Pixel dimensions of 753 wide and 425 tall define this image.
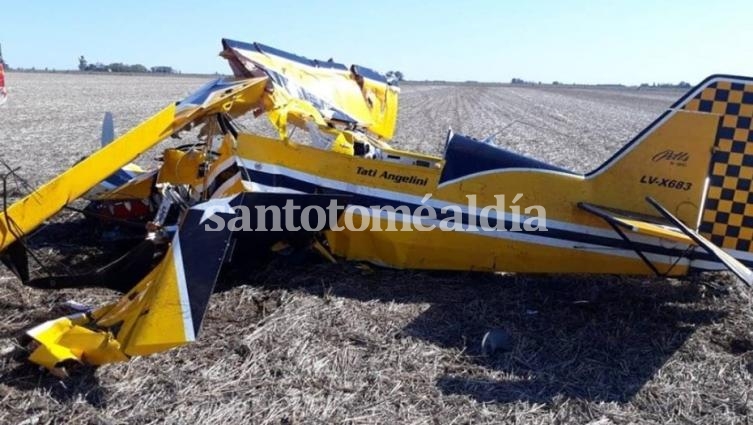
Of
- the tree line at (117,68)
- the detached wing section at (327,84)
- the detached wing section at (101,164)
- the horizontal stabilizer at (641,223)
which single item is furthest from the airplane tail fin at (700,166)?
the tree line at (117,68)

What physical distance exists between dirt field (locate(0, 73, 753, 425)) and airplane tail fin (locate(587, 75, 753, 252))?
0.85 m

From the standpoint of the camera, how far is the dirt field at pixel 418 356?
382 centimetres

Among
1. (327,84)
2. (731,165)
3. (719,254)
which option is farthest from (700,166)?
(327,84)

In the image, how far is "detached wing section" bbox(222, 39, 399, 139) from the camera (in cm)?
666

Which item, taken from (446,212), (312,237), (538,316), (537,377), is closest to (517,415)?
(537,377)

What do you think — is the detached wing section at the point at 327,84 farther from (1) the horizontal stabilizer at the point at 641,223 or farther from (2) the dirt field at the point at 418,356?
(1) the horizontal stabilizer at the point at 641,223

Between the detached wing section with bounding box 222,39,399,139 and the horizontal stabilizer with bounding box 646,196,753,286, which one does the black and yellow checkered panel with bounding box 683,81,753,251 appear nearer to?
the horizontal stabilizer with bounding box 646,196,753,286

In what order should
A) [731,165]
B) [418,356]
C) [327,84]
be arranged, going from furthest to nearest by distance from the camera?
[327,84]
[731,165]
[418,356]

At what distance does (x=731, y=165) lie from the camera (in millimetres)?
5410

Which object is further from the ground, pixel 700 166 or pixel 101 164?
pixel 700 166

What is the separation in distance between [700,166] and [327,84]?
4.98m

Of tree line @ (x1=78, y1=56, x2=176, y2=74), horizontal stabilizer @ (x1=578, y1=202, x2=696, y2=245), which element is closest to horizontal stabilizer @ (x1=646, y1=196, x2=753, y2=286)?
horizontal stabilizer @ (x1=578, y1=202, x2=696, y2=245)

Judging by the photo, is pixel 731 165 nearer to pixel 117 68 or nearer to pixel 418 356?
pixel 418 356

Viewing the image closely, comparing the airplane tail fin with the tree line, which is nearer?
the airplane tail fin
